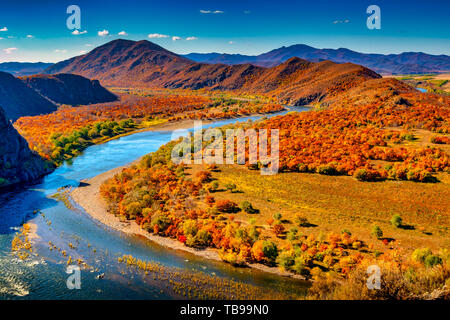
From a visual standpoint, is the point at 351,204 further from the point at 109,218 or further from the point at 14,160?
the point at 14,160

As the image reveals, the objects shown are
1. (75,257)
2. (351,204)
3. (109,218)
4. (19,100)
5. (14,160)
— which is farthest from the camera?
(19,100)

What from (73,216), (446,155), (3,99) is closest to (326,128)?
(446,155)

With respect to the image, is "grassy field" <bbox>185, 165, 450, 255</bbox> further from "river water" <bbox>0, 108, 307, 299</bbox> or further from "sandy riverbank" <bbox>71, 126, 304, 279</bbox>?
"river water" <bbox>0, 108, 307, 299</bbox>

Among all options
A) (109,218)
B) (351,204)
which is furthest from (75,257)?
(351,204)

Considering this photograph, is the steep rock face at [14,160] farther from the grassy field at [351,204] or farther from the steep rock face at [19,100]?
the steep rock face at [19,100]

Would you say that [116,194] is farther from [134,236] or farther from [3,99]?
[3,99]
